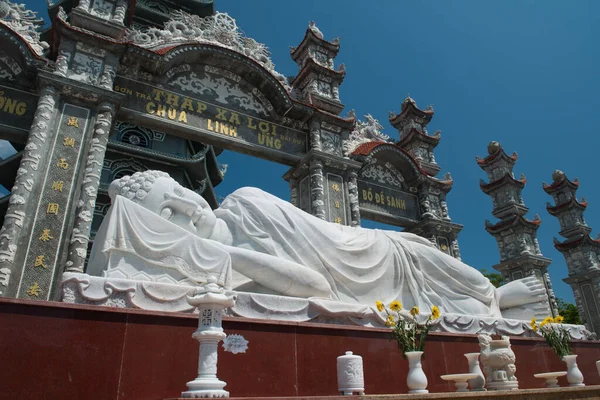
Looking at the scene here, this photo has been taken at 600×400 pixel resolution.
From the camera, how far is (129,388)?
8.40 ft

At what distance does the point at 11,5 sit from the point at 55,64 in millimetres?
1903

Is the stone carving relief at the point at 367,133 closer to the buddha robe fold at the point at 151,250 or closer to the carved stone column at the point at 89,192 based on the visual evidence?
the carved stone column at the point at 89,192

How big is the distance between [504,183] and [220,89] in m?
12.5

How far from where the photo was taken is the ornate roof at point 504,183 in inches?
686

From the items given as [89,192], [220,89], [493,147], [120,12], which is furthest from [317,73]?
[493,147]

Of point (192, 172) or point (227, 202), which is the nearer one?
point (227, 202)

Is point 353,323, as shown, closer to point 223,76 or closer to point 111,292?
point 111,292

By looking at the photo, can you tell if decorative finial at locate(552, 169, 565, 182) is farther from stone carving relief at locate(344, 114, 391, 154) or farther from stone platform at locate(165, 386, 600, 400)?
stone platform at locate(165, 386, 600, 400)

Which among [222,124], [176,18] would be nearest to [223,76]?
[222,124]

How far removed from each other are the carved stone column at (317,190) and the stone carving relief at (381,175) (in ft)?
7.28

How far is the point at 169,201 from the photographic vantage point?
12.4 ft

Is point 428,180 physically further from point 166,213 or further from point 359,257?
point 166,213

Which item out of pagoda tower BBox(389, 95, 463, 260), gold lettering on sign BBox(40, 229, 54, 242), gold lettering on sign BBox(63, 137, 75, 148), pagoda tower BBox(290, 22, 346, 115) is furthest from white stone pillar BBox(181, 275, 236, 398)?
pagoda tower BBox(389, 95, 463, 260)

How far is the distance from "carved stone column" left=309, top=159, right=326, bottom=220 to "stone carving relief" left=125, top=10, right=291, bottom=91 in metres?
2.05
